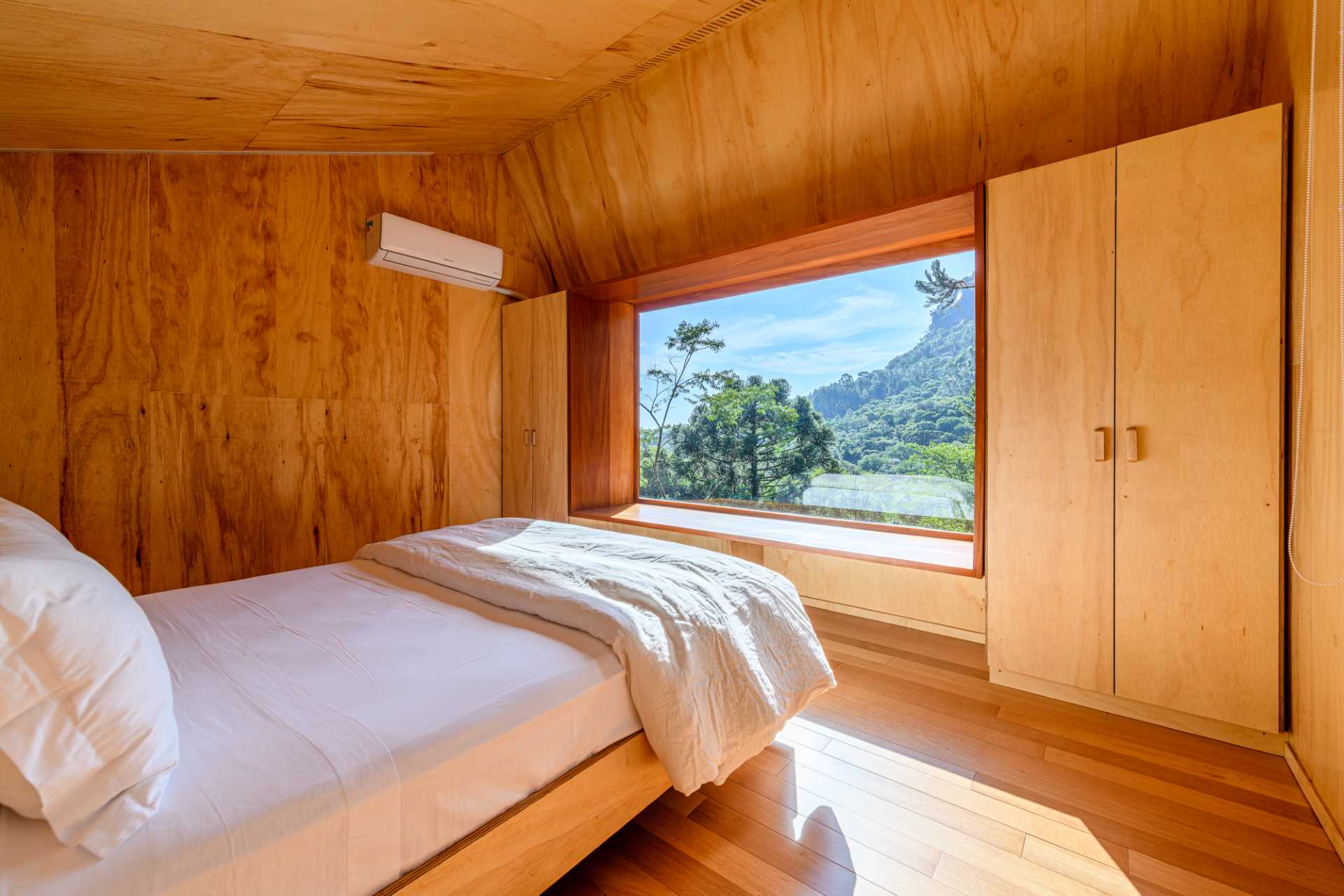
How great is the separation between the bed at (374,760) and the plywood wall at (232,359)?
1.37 metres

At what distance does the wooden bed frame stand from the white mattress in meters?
0.02

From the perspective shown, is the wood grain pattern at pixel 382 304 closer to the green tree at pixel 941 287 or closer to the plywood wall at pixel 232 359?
the plywood wall at pixel 232 359

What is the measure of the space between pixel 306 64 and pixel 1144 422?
10.3 feet

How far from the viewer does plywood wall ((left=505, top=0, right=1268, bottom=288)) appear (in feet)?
6.44

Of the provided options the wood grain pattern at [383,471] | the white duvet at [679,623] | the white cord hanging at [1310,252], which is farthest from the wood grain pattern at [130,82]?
the white cord hanging at [1310,252]

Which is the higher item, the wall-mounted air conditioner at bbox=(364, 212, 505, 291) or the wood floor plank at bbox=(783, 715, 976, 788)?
the wall-mounted air conditioner at bbox=(364, 212, 505, 291)

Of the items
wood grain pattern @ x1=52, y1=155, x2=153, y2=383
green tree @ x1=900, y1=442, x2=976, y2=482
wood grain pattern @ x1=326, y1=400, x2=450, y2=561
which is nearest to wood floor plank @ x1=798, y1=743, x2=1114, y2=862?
green tree @ x1=900, y1=442, x2=976, y2=482

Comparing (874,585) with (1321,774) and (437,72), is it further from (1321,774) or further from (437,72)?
(437,72)

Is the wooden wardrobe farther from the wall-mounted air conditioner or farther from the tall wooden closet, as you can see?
the wall-mounted air conditioner

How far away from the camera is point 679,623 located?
1374 millimetres

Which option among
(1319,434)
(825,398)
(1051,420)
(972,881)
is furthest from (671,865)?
(825,398)

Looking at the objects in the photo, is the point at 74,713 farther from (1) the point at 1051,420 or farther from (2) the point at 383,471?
(2) the point at 383,471

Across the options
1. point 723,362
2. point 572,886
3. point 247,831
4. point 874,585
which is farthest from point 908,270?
point 247,831

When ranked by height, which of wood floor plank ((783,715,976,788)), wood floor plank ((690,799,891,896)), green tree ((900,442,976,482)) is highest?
green tree ((900,442,976,482))
